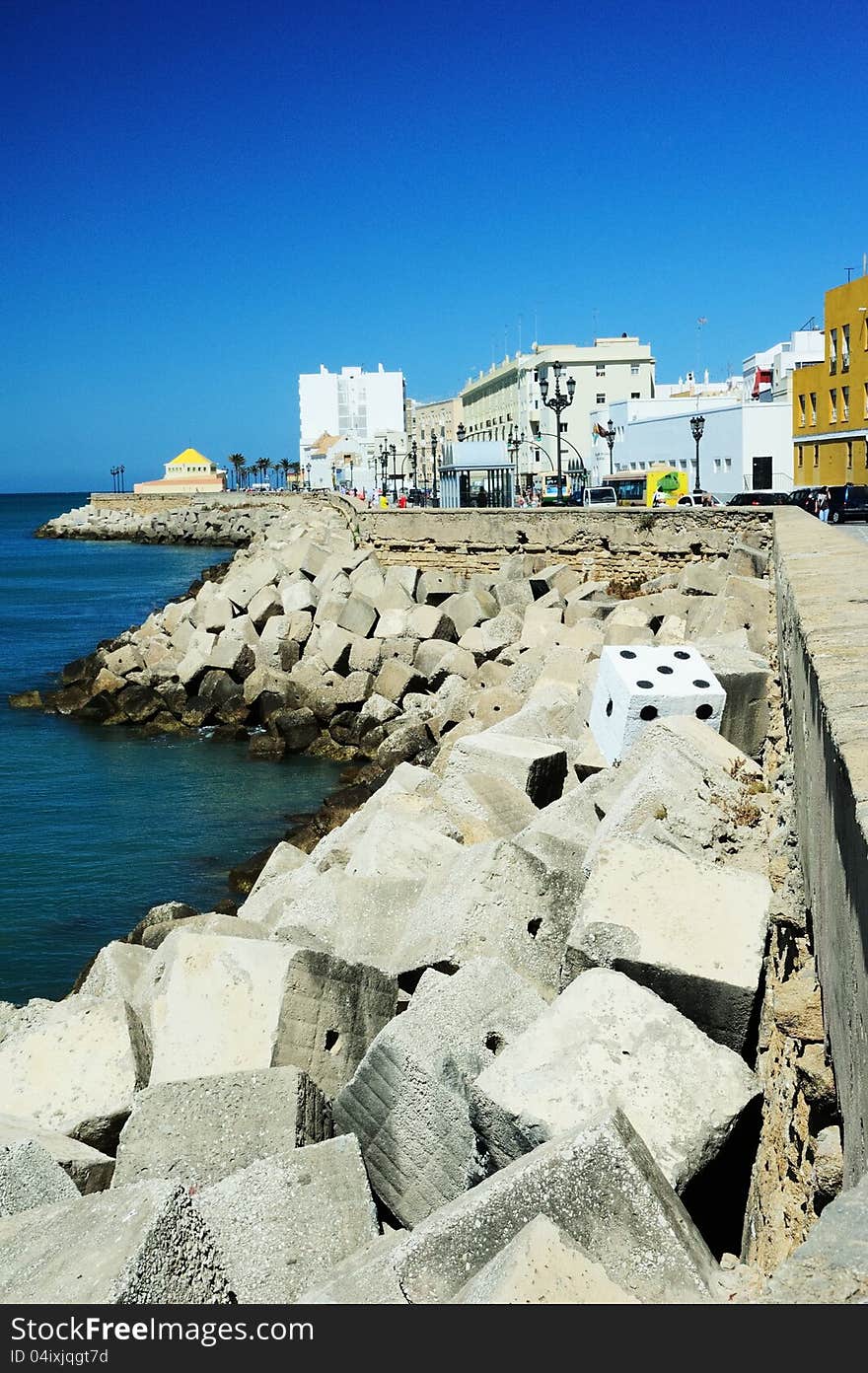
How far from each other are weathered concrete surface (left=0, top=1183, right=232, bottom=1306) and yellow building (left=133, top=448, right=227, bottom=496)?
97409 mm

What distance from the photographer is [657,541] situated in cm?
2142

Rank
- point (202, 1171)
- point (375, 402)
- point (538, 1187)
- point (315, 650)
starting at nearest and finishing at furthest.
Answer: point (538, 1187)
point (202, 1171)
point (315, 650)
point (375, 402)

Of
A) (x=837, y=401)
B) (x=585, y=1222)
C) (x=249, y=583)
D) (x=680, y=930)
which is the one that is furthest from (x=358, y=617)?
(x=837, y=401)

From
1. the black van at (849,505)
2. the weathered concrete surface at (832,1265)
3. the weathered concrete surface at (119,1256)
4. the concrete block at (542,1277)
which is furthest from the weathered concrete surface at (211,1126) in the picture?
the black van at (849,505)

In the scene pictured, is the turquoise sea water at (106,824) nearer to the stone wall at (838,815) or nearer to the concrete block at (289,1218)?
the concrete block at (289,1218)

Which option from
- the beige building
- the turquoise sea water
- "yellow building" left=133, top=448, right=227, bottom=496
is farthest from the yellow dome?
the turquoise sea water

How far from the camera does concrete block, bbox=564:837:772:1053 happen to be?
4.12 meters

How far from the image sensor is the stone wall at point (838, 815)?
2498mm

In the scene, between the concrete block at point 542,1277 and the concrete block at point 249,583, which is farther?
the concrete block at point 249,583

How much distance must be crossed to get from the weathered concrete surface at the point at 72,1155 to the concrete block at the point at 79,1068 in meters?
0.21

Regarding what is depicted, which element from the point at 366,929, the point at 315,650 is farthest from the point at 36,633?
the point at 366,929

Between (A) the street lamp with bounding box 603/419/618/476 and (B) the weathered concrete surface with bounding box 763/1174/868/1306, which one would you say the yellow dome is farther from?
(B) the weathered concrete surface with bounding box 763/1174/868/1306
